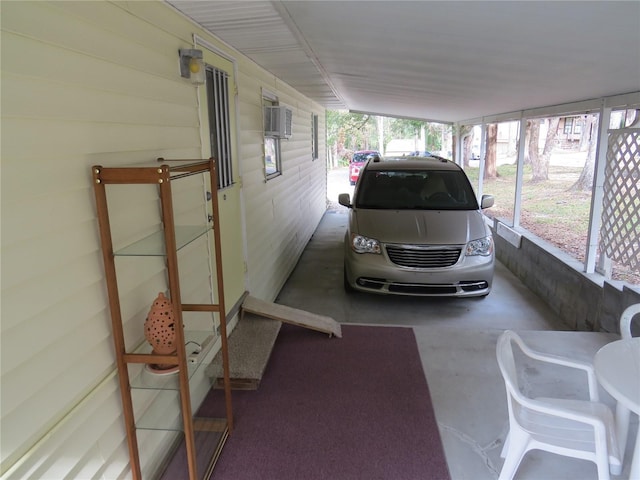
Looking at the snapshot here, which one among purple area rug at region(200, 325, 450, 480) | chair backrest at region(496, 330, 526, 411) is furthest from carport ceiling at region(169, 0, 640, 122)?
purple area rug at region(200, 325, 450, 480)

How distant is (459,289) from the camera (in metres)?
4.67

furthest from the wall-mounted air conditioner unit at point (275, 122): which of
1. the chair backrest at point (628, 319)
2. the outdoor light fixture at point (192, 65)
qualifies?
the chair backrest at point (628, 319)

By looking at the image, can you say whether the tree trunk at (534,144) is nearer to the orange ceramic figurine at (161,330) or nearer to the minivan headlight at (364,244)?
the minivan headlight at (364,244)

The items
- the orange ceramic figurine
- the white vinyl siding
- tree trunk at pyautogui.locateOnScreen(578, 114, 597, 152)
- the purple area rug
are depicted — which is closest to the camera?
the white vinyl siding

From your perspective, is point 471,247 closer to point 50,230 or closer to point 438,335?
point 438,335

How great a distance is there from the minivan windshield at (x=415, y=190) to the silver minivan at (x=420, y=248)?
1 cm

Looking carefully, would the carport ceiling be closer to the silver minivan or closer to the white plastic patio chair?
the silver minivan

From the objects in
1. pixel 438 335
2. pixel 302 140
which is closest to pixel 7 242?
pixel 438 335

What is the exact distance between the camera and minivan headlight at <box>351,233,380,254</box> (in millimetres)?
4688

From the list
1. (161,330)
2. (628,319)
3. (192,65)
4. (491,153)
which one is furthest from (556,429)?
(491,153)

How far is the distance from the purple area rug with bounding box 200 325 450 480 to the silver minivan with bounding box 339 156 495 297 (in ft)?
3.05

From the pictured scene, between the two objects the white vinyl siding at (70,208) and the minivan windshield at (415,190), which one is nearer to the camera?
the white vinyl siding at (70,208)

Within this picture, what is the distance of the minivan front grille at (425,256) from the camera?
4.53 metres

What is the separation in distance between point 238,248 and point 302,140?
432cm
